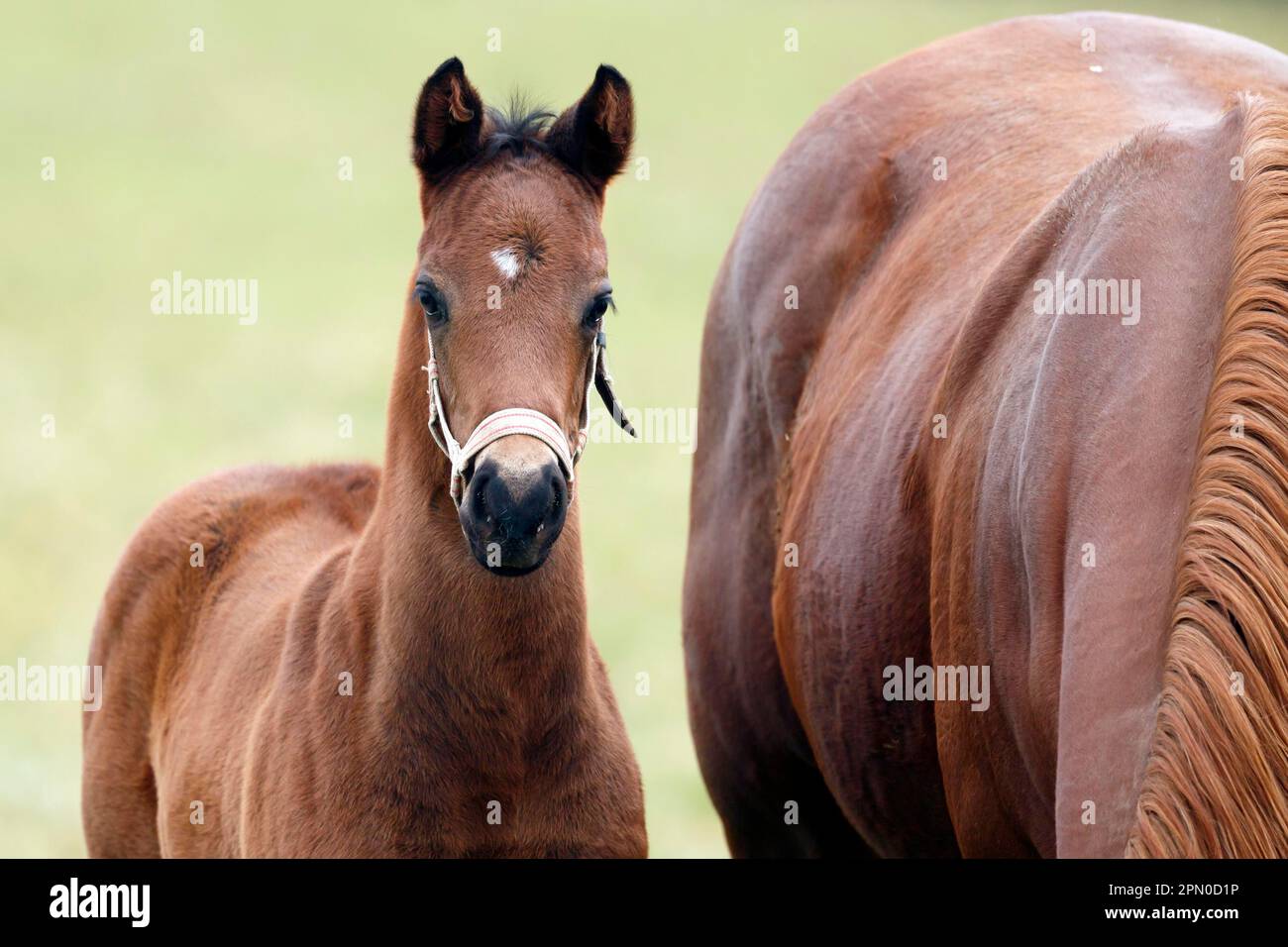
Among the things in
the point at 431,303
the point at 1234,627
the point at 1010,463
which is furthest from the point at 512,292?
the point at 1234,627

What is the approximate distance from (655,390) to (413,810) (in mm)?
11135

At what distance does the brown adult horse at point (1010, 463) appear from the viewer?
1.89 m

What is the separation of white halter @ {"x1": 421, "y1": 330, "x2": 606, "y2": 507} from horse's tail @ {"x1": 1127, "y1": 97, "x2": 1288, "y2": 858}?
1.18 metres

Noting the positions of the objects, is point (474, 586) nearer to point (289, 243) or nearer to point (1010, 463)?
point (1010, 463)

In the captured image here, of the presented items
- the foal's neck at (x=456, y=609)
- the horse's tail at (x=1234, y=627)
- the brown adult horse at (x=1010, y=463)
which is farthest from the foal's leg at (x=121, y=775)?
the horse's tail at (x=1234, y=627)

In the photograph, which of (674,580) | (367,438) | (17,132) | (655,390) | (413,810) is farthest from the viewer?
(17,132)

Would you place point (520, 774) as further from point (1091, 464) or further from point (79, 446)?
point (79, 446)

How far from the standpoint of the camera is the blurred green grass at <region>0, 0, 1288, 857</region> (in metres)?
10.4

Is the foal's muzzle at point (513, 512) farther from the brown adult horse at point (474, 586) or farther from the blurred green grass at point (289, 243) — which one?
the blurred green grass at point (289, 243)

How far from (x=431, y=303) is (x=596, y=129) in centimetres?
53

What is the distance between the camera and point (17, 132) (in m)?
20.5

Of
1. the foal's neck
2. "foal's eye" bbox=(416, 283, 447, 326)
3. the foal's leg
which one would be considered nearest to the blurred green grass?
the foal's leg
